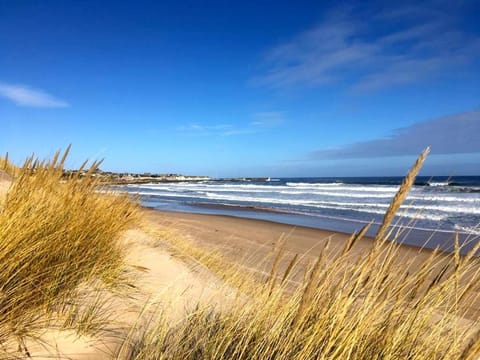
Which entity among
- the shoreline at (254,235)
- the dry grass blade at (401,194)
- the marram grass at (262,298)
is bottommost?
the shoreline at (254,235)

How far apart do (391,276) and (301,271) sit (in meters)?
4.94

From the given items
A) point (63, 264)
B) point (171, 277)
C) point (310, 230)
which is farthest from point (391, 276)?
point (310, 230)

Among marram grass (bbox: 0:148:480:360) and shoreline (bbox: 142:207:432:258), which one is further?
shoreline (bbox: 142:207:432:258)

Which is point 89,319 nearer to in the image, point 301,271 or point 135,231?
point 135,231

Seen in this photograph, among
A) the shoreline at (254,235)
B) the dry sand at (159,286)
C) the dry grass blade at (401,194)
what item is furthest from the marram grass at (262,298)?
the shoreline at (254,235)

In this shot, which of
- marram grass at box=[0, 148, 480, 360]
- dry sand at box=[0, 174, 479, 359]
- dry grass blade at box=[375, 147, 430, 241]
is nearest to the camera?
dry grass blade at box=[375, 147, 430, 241]

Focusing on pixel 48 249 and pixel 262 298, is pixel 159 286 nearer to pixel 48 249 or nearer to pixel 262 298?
pixel 48 249

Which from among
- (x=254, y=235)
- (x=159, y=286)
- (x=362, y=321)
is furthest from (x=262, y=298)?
(x=254, y=235)

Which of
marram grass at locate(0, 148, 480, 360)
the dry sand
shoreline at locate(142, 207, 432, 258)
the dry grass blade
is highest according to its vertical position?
the dry grass blade

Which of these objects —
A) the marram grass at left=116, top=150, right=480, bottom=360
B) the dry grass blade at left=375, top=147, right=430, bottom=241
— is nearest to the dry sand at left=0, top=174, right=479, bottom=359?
the marram grass at left=116, top=150, right=480, bottom=360

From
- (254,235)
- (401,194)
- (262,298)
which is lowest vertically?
(254,235)

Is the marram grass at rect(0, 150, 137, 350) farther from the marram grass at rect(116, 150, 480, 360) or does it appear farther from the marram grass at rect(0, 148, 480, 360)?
the marram grass at rect(116, 150, 480, 360)

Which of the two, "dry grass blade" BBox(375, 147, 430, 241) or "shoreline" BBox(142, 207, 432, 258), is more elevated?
"dry grass blade" BBox(375, 147, 430, 241)

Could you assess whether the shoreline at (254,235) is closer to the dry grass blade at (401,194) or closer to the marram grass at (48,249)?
the marram grass at (48,249)
